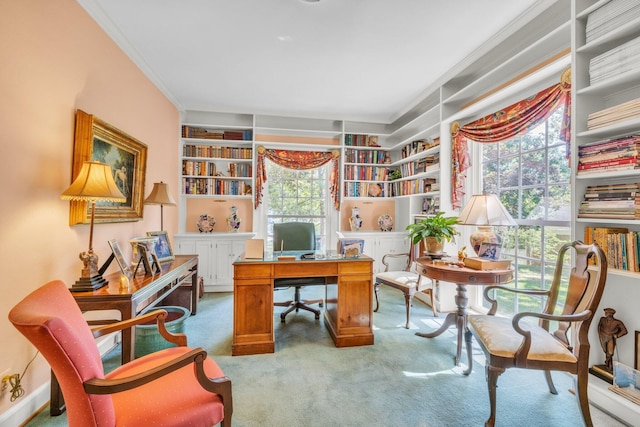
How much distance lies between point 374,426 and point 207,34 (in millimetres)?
3137

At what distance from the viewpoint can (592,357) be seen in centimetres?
178

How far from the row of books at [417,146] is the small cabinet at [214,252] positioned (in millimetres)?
2688

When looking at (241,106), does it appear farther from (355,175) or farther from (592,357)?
(592,357)

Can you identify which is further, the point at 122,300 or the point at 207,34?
the point at 207,34

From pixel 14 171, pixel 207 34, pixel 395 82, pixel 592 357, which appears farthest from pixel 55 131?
pixel 592 357

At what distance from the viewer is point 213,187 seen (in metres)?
4.19

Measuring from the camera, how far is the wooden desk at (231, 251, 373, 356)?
2252 mm

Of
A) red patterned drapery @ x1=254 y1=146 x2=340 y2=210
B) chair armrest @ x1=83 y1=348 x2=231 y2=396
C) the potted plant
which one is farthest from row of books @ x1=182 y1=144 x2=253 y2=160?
chair armrest @ x1=83 y1=348 x2=231 y2=396

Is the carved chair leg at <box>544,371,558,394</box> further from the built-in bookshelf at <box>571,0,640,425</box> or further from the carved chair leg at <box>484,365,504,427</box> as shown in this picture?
the carved chair leg at <box>484,365,504,427</box>

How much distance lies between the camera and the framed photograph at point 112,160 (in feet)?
6.30

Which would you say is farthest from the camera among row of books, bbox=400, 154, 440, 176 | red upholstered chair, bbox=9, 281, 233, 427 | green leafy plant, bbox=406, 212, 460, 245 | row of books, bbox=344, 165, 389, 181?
row of books, bbox=344, 165, 389, 181

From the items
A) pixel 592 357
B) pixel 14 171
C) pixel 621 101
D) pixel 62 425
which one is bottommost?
pixel 62 425

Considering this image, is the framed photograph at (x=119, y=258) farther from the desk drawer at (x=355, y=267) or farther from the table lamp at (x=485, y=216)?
the table lamp at (x=485, y=216)

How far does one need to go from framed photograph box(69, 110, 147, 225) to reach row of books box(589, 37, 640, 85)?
3358mm
